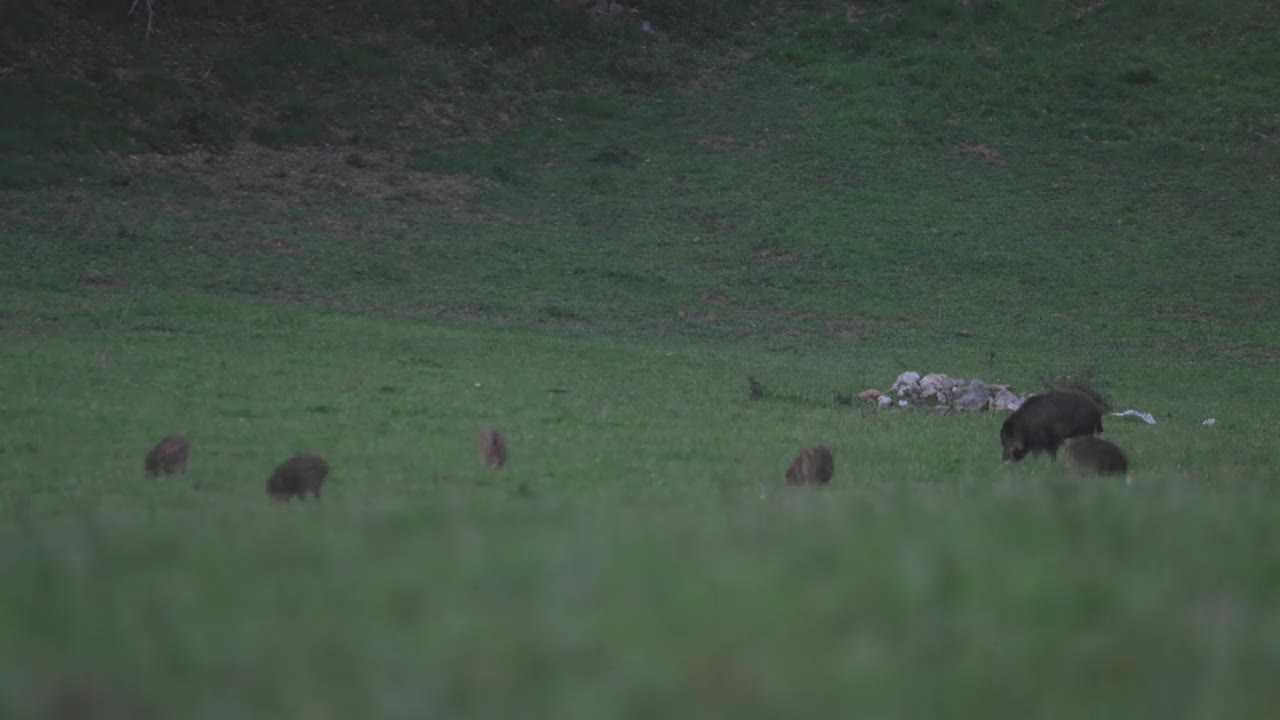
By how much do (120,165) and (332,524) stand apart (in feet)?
99.6

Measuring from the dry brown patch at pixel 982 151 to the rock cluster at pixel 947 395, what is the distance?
22167 mm

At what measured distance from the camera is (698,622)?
5.43 m

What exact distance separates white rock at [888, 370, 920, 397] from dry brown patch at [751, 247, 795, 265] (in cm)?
1302

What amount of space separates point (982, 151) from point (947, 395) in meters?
23.5

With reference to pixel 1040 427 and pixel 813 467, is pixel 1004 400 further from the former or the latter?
pixel 813 467

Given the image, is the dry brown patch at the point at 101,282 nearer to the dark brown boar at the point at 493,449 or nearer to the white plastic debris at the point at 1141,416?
the dark brown boar at the point at 493,449

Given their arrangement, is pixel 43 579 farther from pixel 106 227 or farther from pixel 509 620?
pixel 106 227

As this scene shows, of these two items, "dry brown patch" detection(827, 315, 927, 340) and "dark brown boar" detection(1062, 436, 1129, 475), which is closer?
"dark brown boar" detection(1062, 436, 1129, 475)

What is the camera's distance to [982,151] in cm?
4322

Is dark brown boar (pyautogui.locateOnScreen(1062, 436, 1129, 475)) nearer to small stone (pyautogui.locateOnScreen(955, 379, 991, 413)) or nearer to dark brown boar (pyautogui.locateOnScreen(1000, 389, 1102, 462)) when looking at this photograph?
dark brown boar (pyautogui.locateOnScreen(1000, 389, 1102, 462))

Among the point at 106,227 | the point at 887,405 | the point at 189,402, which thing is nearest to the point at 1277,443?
the point at 887,405

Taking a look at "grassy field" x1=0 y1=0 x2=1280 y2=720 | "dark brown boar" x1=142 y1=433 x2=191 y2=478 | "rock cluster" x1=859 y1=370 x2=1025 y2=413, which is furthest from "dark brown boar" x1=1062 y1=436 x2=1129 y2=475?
"dark brown boar" x1=142 y1=433 x2=191 y2=478

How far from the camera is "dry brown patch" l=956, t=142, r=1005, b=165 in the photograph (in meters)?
42.7

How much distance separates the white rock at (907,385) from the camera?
2183cm
